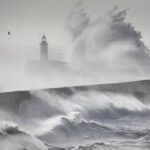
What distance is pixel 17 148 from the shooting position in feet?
25.1

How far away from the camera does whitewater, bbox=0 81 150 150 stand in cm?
848

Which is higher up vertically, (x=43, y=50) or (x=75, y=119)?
(x=43, y=50)

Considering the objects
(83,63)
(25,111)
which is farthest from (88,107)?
(83,63)

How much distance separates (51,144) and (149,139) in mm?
2028

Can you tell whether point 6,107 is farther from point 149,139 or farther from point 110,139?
point 149,139

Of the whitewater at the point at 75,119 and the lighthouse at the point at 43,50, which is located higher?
the lighthouse at the point at 43,50

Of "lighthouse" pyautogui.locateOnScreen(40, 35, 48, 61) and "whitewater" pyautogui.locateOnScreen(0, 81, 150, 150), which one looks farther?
"lighthouse" pyautogui.locateOnScreen(40, 35, 48, 61)

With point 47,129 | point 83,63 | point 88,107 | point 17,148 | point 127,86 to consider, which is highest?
point 83,63

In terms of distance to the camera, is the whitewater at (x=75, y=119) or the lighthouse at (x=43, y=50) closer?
the whitewater at (x=75, y=119)

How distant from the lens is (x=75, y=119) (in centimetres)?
1130

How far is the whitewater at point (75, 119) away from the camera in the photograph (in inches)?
334

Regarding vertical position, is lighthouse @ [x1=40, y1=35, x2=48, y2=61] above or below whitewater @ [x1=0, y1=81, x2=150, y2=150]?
above

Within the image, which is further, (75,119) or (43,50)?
(43,50)

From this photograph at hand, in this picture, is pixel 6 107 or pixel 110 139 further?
pixel 6 107
